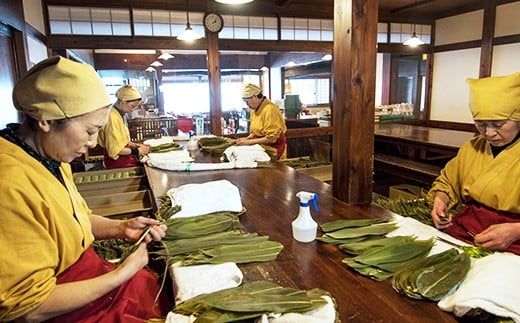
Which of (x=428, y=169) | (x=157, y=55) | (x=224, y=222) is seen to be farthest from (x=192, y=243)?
(x=157, y=55)

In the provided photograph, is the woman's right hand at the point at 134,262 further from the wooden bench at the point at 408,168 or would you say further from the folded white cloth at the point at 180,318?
the wooden bench at the point at 408,168

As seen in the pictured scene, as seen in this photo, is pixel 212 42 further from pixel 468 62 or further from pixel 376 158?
pixel 468 62

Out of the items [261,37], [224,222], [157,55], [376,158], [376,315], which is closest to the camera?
[376,315]

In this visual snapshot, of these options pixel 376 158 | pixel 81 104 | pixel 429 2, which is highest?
pixel 429 2

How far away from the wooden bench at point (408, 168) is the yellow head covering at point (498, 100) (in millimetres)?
2707

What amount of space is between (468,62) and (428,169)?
3.59 metres

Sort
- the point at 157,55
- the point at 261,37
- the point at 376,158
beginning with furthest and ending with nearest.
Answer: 1. the point at 157,55
2. the point at 261,37
3. the point at 376,158

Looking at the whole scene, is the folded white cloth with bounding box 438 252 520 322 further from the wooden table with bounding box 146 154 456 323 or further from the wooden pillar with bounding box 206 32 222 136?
the wooden pillar with bounding box 206 32 222 136

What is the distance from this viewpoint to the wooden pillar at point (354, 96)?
1855 millimetres

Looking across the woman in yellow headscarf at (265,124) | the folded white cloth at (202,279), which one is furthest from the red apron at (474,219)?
the woman in yellow headscarf at (265,124)

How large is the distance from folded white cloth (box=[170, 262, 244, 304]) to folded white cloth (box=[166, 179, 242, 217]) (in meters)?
0.46

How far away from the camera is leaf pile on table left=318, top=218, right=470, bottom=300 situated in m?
1.13

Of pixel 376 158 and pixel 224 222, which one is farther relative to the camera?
pixel 376 158

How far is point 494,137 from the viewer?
173 cm
